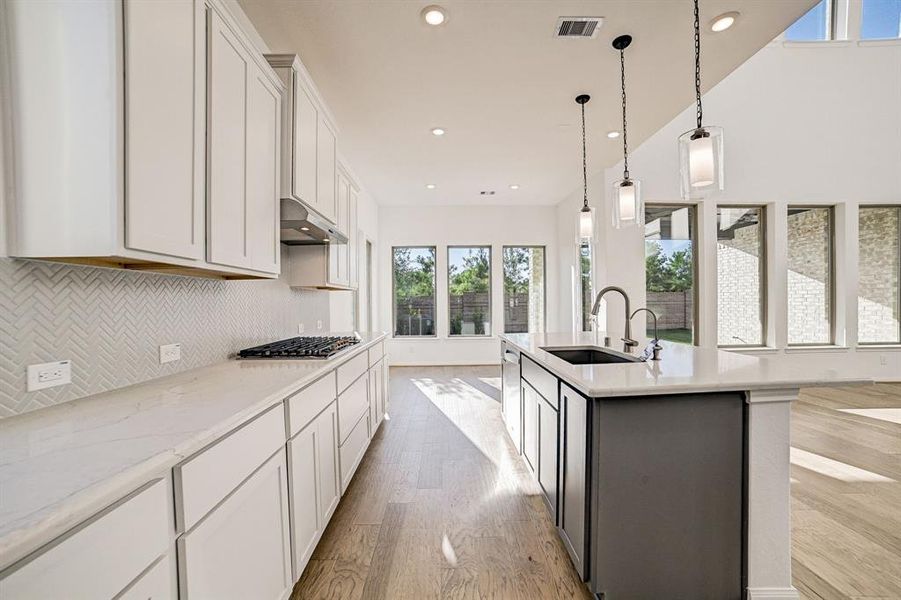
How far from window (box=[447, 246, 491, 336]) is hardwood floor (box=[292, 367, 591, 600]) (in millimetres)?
3625

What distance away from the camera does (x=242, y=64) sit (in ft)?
5.51

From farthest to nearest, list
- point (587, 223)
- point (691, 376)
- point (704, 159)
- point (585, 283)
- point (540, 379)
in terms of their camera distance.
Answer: point (585, 283) → point (587, 223) → point (540, 379) → point (704, 159) → point (691, 376)

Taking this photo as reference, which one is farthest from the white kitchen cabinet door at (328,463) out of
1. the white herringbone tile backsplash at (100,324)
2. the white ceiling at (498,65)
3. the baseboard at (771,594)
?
the white ceiling at (498,65)

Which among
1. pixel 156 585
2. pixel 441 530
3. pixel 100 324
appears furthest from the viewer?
pixel 441 530

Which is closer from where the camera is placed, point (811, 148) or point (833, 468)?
point (833, 468)

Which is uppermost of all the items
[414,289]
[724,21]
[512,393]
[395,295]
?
[724,21]

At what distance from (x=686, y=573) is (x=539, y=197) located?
5721mm

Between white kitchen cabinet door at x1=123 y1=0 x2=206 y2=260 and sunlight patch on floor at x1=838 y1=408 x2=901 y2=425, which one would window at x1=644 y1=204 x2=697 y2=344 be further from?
white kitchen cabinet door at x1=123 y1=0 x2=206 y2=260

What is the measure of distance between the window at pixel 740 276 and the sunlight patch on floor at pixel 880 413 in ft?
4.32

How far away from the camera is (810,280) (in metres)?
5.16

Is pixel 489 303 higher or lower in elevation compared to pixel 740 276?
lower

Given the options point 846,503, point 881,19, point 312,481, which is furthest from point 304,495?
point 881,19

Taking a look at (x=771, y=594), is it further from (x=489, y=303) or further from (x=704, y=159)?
(x=489, y=303)

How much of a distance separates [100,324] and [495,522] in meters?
2.06
